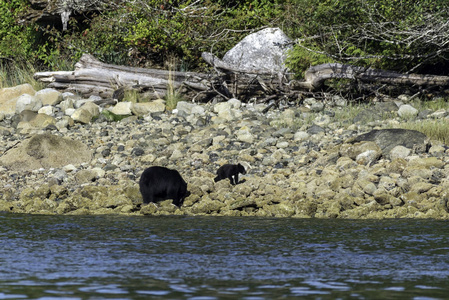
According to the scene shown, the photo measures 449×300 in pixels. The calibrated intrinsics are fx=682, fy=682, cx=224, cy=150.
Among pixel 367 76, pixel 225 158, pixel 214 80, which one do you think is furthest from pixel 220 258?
pixel 214 80

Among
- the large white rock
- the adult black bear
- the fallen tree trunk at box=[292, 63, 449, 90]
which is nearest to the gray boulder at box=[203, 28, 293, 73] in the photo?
the large white rock

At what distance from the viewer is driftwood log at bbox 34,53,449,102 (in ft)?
46.1

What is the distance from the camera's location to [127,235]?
7328 mm

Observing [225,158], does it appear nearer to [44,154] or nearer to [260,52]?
[44,154]

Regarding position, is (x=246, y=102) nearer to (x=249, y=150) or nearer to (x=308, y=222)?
(x=249, y=150)

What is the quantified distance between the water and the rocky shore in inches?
23.1

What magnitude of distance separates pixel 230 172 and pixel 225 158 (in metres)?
1.41

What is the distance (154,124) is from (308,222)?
5.92 m

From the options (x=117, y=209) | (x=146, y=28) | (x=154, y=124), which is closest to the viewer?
(x=117, y=209)

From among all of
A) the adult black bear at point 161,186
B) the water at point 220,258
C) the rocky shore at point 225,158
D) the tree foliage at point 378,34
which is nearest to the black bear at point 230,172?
the rocky shore at point 225,158

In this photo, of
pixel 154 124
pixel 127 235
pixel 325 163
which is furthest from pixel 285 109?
pixel 127 235

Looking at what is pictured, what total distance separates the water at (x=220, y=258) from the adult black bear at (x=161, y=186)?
571 mm

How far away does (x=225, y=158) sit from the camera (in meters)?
11.1

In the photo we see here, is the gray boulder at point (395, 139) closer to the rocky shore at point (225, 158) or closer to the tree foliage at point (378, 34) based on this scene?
the rocky shore at point (225, 158)
